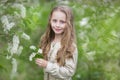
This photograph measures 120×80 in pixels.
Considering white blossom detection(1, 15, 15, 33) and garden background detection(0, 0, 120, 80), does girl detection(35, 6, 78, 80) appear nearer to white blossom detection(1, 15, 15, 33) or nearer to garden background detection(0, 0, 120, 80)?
white blossom detection(1, 15, 15, 33)

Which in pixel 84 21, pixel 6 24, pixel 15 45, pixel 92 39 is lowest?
pixel 92 39

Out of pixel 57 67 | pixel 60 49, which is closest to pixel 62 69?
pixel 57 67

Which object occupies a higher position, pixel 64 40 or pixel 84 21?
pixel 64 40

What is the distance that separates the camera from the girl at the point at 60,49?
3898 millimetres

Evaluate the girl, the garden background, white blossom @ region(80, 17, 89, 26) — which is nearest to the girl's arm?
the girl

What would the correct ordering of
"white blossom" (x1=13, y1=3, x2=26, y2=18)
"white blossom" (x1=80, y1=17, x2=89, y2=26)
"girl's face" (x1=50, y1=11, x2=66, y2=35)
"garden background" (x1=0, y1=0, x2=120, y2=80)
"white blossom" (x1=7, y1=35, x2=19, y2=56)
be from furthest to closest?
1. "white blossom" (x1=80, y1=17, x2=89, y2=26)
2. "garden background" (x1=0, y1=0, x2=120, y2=80)
3. "girl's face" (x1=50, y1=11, x2=66, y2=35)
4. "white blossom" (x1=13, y1=3, x2=26, y2=18)
5. "white blossom" (x1=7, y1=35, x2=19, y2=56)

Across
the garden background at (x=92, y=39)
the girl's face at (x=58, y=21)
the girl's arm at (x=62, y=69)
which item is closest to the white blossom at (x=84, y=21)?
the garden background at (x=92, y=39)

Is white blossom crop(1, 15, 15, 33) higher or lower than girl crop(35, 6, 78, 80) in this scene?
higher

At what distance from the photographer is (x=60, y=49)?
13.1 ft

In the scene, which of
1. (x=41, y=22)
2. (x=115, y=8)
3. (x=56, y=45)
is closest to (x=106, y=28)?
(x=115, y=8)

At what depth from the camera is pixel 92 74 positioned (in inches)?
238

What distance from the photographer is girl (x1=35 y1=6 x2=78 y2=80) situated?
390 cm

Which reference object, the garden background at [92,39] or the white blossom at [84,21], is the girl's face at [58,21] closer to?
the garden background at [92,39]

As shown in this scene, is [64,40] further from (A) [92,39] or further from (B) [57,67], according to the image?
(A) [92,39]
